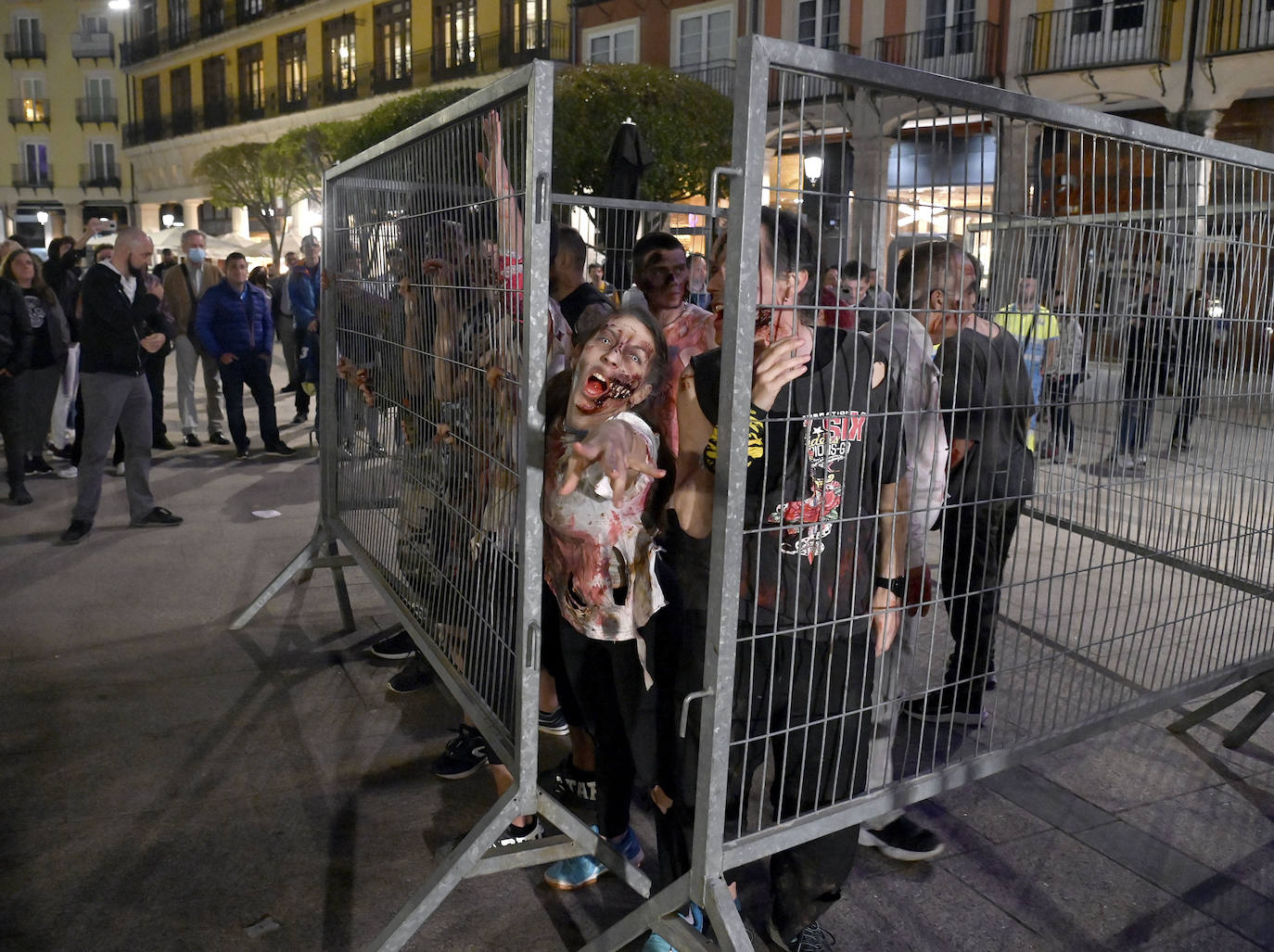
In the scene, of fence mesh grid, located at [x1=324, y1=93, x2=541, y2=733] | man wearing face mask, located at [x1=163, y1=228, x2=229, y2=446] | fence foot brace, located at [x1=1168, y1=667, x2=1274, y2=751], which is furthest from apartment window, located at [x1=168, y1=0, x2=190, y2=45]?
fence foot brace, located at [x1=1168, y1=667, x2=1274, y2=751]

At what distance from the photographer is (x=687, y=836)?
242cm

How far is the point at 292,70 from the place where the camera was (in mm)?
35094

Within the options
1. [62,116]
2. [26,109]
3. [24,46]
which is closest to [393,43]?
[62,116]

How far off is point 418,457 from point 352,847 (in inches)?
46.5

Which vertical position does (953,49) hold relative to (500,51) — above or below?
below

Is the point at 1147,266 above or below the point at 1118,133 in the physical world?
below

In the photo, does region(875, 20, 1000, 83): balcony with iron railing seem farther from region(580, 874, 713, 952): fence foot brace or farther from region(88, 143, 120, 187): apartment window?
region(88, 143, 120, 187): apartment window

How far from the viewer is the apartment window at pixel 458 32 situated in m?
29.1

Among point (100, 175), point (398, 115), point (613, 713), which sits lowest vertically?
point (613, 713)

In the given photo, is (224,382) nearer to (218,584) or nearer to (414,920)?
(218,584)

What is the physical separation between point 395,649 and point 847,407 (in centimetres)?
293

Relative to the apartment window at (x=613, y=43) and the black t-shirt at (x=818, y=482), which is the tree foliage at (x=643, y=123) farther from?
the black t-shirt at (x=818, y=482)

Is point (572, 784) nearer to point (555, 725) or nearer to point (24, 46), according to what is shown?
point (555, 725)

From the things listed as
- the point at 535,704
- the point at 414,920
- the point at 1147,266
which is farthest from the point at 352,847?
the point at 1147,266
